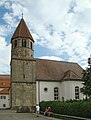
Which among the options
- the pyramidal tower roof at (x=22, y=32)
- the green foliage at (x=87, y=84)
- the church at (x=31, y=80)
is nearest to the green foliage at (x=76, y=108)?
the green foliage at (x=87, y=84)

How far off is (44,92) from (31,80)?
4.11 meters

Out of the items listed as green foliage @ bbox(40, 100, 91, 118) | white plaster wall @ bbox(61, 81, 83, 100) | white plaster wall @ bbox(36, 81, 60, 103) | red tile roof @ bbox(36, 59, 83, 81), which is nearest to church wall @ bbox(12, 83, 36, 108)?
white plaster wall @ bbox(36, 81, 60, 103)

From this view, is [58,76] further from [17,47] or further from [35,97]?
[17,47]

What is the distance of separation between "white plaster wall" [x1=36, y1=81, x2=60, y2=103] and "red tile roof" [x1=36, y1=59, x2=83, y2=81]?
118cm

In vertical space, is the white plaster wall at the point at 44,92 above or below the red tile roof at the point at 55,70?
below

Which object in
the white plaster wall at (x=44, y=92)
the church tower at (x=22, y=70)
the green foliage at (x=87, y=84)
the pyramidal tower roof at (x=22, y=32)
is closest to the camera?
the green foliage at (x=87, y=84)

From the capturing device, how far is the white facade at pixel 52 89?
176 ft

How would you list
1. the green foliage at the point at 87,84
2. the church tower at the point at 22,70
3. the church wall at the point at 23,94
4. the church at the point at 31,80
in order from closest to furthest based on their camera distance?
1. the green foliage at the point at 87,84
2. the church wall at the point at 23,94
3. the church tower at the point at 22,70
4. the church at the point at 31,80

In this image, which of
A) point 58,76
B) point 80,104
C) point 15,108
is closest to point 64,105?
point 80,104

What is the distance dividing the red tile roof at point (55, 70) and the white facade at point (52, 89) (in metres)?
1.17

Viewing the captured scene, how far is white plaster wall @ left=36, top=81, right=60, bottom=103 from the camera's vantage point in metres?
53.9

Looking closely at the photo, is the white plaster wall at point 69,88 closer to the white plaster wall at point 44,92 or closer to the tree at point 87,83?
the white plaster wall at point 44,92

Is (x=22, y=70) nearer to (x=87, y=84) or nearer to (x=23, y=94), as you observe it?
(x=23, y=94)

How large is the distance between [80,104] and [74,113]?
2503mm
